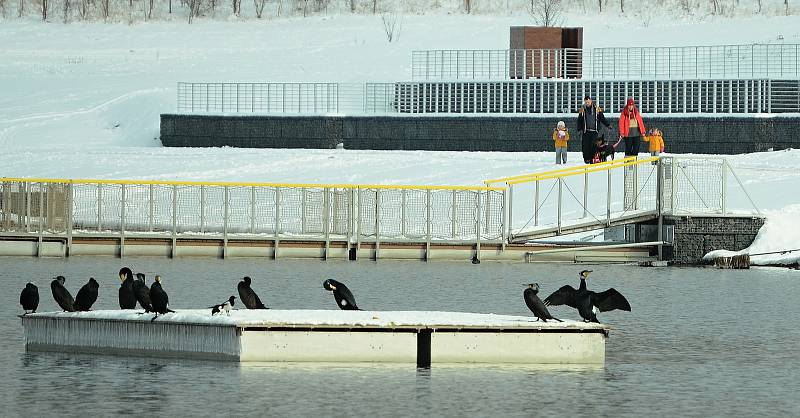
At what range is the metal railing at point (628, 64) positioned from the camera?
64.4m

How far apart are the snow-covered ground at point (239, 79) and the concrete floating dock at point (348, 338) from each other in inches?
745

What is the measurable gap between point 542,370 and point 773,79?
36122 millimetres

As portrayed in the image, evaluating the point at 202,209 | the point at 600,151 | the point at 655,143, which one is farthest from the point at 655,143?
the point at 202,209

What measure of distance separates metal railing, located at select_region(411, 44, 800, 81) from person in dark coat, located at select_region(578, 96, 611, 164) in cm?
981

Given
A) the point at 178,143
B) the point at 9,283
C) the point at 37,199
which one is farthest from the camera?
the point at 178,143

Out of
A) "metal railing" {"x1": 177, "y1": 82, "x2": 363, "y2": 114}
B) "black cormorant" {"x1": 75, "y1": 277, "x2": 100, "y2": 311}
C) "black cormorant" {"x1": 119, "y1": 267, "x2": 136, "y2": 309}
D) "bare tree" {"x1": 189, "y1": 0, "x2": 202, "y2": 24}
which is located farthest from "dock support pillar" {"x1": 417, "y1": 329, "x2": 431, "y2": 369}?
"bare tree" {"x1": 189, "y1": 0, "x2": 202, "y2": 24}

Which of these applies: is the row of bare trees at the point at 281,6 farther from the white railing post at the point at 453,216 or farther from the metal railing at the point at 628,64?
the white railing post at the point at 453,216

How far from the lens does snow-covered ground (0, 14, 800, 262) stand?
54.2 metres

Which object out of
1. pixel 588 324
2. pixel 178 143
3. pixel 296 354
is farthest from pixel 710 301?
pixel 178 143

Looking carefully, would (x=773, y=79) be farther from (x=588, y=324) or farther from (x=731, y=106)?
(x=588, y=324)

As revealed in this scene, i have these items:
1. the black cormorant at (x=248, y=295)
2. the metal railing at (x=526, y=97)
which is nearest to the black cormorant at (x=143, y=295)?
the black cormorant at (x=248, y=295)

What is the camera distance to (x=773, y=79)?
6044 centimetres

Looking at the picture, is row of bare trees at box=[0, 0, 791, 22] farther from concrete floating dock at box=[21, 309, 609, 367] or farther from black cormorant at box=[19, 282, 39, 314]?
concrete floating dock at box=[21, 309, 609, 367]

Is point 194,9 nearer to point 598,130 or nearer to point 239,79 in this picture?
point 239,79
